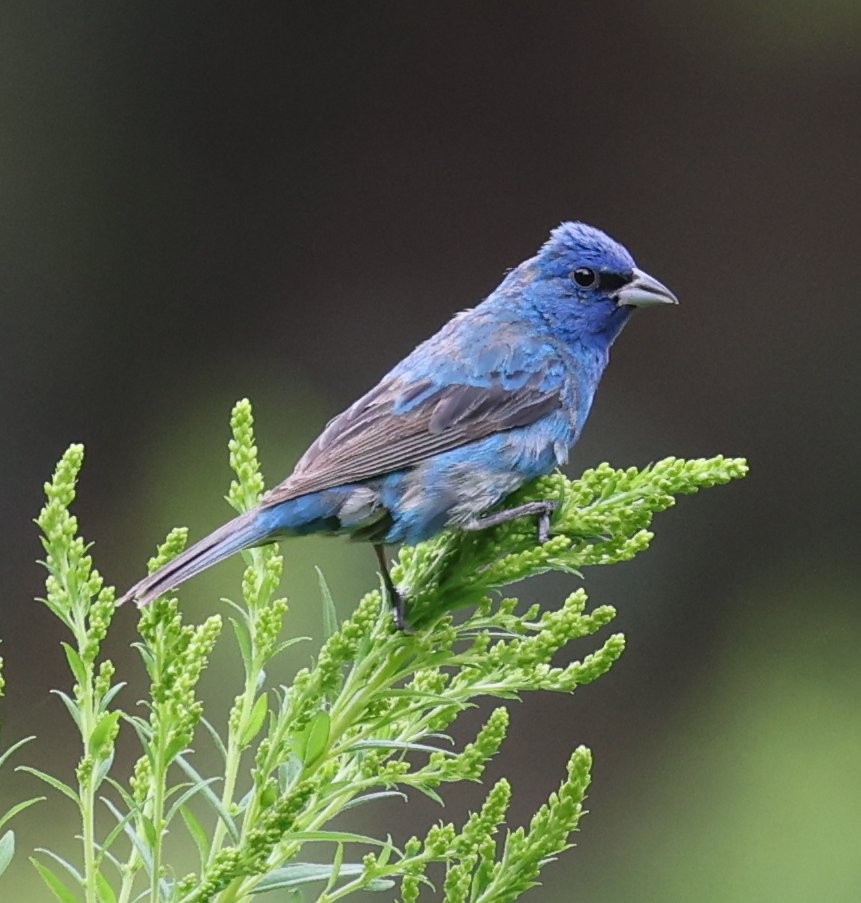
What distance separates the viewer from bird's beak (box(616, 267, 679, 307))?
2426mm

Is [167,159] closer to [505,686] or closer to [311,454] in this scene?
[311,454]

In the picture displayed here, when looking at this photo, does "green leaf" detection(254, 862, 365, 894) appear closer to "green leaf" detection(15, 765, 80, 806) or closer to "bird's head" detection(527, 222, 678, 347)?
"green leaf" detection(15, 765, 80, 806)

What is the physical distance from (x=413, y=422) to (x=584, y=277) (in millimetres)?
533

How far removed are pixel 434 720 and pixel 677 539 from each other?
327 centimetres

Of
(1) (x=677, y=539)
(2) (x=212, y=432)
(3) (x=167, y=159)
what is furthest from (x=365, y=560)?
(3) (x=167, y=159)

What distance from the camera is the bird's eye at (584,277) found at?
2.46m

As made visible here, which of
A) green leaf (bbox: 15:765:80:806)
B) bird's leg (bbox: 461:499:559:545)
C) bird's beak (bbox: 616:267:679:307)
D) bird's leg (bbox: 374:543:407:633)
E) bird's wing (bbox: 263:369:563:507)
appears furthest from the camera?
bird's beak (bbox: 616:267:679:307)

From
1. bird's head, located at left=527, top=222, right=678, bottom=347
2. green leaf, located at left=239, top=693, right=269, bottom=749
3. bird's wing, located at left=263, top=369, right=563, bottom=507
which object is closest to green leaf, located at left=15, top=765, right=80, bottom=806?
green leaf, located at left=239, top=693, right=269, bottom=749

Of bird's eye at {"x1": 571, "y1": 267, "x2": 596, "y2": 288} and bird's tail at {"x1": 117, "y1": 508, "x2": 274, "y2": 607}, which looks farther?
bird's eye at {"x1": 571, "y1": 267, "x2": 596, "y2": 288}

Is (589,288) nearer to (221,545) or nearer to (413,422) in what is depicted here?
(413,422)

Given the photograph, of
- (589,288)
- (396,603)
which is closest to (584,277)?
(589,288)

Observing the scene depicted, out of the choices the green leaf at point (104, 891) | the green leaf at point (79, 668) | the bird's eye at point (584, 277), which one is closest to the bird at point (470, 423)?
the bird's eye at point (584, 277)

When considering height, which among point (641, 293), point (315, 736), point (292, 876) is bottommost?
point (292, 876)

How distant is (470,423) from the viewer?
212 centimetres
